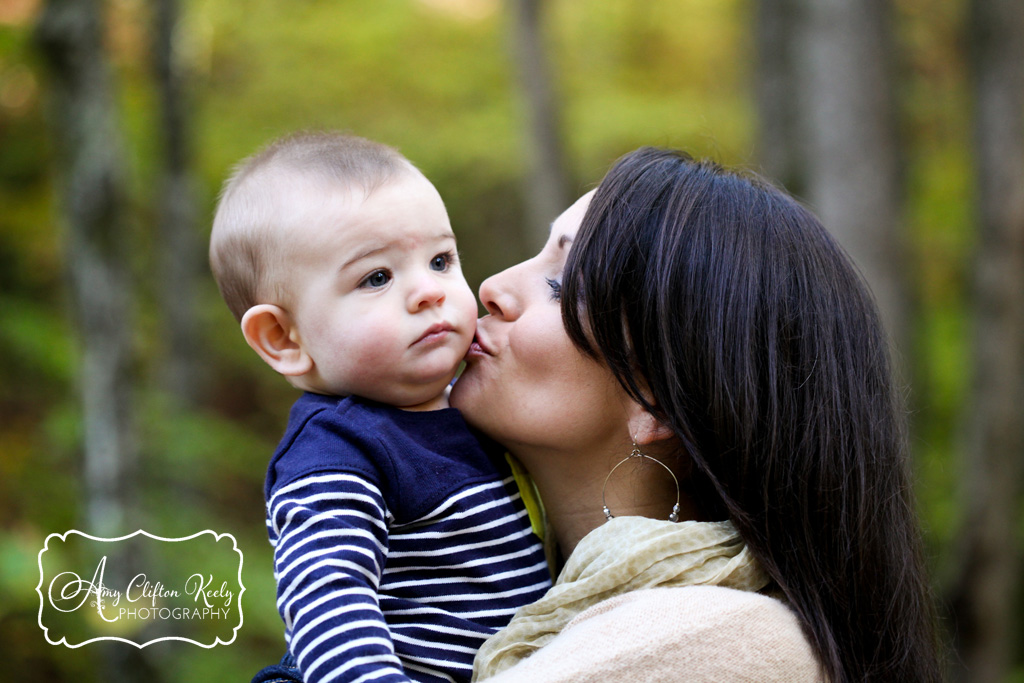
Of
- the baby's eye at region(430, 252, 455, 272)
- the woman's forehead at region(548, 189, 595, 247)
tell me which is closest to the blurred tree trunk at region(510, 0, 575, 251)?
the woman's forehead at region(548, 189, 595, 247)

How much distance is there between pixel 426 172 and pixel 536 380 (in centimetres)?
665

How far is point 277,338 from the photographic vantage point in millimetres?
1729

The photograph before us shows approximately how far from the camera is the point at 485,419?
1792 mm

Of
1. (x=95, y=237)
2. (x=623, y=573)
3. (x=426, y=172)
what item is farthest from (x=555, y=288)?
(x=426, y=172)

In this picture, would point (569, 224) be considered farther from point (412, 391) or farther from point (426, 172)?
point (426, 172)

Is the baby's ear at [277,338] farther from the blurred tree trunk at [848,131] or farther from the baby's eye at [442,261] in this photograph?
the blurred tree trunk at [848,131]

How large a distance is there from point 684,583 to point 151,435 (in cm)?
423

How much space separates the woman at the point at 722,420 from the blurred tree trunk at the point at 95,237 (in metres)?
2.01

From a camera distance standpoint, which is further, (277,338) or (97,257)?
(97,257)

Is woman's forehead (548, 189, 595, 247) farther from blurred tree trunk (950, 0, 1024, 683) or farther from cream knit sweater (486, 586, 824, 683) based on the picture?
blurred tree trunk (950, 0, 1024, 683)

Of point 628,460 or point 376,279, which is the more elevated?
point 376,279

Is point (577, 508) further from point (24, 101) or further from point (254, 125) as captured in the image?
point (254, 125)

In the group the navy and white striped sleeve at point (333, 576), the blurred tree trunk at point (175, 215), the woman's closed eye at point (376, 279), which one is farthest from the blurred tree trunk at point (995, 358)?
the blurred tree trunk at point (175, 215)

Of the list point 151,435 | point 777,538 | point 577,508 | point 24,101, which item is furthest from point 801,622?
point 24,101
